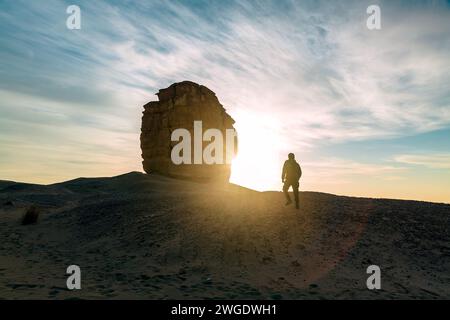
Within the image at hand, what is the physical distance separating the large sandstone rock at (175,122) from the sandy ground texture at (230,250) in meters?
27.7

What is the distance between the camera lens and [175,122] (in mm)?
50812

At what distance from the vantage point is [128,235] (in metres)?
17.2

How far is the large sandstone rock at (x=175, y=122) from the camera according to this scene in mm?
50844

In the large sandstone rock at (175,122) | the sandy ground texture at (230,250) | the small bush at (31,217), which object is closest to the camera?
the sandy ground texture at (230,250)

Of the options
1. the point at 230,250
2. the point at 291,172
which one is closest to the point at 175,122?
the point at 291,172

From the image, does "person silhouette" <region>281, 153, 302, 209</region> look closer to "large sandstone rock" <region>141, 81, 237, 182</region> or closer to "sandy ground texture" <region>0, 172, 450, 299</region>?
"sandy ground texture" <region>0, 172, 450, 299</region>

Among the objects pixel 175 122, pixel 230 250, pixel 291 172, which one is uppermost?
pixel 175 122

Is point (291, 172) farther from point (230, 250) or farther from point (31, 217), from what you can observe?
point (31, 217)

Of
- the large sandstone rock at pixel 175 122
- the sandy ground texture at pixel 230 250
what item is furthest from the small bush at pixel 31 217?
the large sandstone rock at pixel 175 122

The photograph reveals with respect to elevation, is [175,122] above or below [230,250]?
above

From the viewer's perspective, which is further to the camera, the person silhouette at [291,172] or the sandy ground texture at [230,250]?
the person silhouette at [291,172]

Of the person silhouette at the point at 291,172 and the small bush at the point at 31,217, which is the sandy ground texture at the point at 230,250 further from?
the person silhouette at the point at 291,172

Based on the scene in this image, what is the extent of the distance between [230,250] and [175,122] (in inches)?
1501
